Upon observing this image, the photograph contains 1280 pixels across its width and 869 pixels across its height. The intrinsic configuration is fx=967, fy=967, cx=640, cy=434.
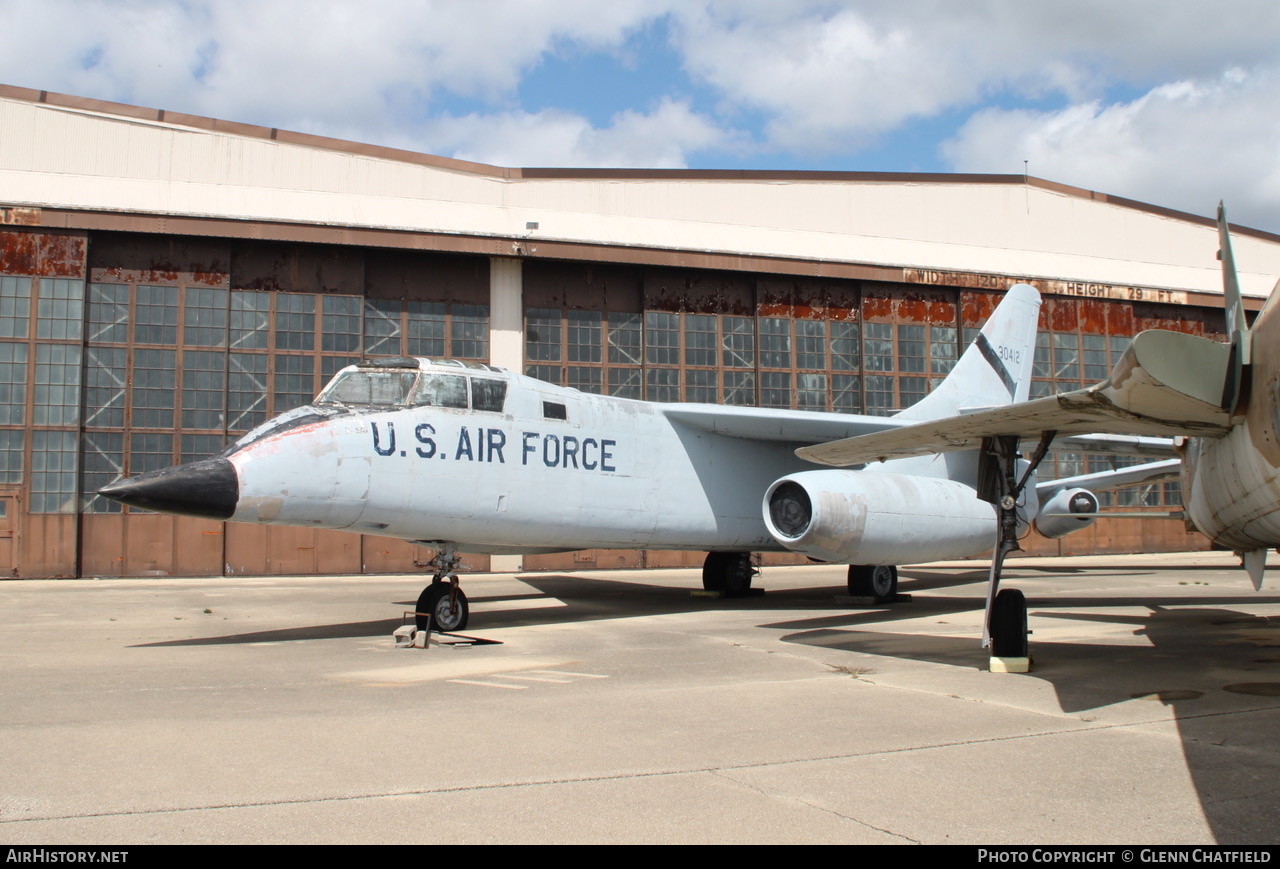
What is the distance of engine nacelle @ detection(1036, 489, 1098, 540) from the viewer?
58.5ft

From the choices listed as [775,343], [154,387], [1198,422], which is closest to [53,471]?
[154,387]

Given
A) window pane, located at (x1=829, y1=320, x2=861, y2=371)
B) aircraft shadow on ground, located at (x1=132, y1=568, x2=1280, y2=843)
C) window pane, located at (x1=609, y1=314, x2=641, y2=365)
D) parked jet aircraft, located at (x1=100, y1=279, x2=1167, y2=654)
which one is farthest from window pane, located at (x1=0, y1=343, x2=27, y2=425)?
window pane, located at (x1=829, y1=320, x2=861, y2=371)

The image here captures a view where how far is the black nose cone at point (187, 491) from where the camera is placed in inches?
333

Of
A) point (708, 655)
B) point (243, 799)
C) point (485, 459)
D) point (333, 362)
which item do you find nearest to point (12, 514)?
point (333, 362)

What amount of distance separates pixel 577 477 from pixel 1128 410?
672 centimetres

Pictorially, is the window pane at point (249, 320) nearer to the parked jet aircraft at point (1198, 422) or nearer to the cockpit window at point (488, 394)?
the cockpit window at point (488, 394)

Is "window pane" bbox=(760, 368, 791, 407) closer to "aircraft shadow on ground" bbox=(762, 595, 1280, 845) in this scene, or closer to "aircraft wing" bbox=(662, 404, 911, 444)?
"aircraft wing" bbox=(662, 404, 911, 444)

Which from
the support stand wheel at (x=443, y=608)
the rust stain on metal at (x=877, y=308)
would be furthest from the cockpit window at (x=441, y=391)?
the rust stain on metal at (x=877, y=308)

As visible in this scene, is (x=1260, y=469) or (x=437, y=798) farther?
(x=1260, y=469)

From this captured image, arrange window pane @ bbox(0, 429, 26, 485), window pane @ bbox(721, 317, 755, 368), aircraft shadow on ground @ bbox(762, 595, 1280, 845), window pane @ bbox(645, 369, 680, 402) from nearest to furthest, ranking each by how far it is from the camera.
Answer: aircraft shadow on ground @ bbox(762, 595, 1280, 845) → window pane @ bbox(0, 429, 26, 485) → window pane @ bbox(645, 369, 680, 402) → window pane @ bbox(721, 317, 755, 368)

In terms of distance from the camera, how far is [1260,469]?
6.44 meters

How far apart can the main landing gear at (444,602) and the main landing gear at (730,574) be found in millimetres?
5880

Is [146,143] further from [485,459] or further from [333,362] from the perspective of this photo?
[485,459]
